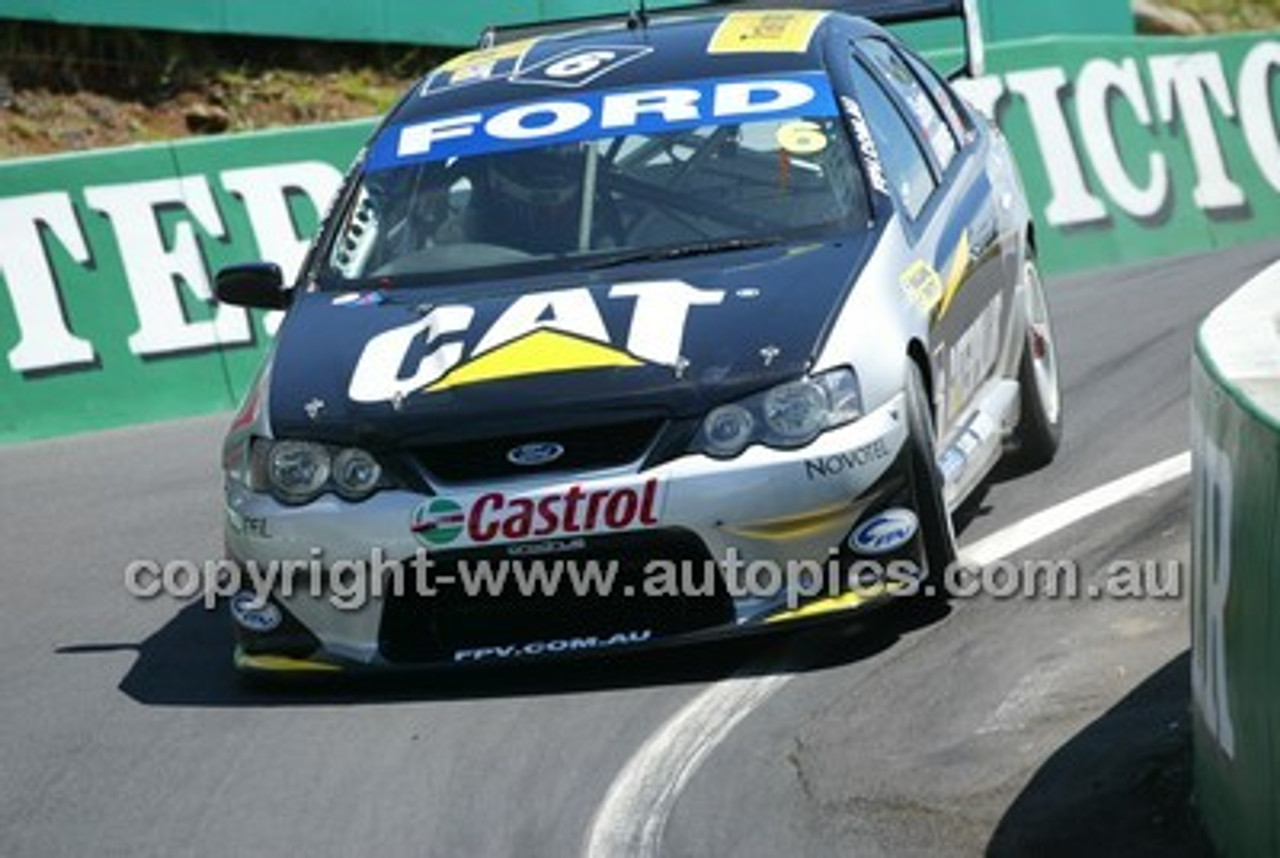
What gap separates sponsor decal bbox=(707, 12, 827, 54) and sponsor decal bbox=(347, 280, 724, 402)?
Answer: 4.77ft

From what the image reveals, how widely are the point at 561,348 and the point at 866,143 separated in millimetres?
1518

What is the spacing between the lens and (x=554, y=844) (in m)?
6.55

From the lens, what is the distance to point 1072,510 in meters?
9.62

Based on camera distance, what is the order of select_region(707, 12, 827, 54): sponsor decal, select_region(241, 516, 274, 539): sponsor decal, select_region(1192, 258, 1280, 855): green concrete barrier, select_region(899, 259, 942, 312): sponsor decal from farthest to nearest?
1. select_region(707, 12, 827, 54): sponsor decal
2. select_region(899, 259, 942, 312): sponsor decal
3. select_region(241, 516, 274, 539): sponsor decal
4. select_region(1192, 258, 1280, 855): green concrete barrier

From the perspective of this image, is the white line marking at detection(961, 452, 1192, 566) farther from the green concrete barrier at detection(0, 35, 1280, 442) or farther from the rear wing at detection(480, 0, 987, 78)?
the green concrete barrier at detection(0, 35, 1280, 442)

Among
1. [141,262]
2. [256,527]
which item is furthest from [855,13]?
[141,262]

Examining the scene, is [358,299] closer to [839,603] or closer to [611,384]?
[611,384]

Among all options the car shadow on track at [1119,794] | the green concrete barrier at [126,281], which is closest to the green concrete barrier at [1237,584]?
the car shadow on track at [1119,794]

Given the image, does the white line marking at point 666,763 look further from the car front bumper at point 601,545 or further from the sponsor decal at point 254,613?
the sponsor decal at point 254,613

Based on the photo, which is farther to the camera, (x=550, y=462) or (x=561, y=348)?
(x=561, y=348)

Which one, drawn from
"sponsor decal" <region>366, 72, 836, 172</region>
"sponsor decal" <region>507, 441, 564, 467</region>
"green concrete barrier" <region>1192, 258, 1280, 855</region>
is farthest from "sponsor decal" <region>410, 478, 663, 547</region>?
"green concrete barrier" <region>1192, 258, 1280, 855</region>

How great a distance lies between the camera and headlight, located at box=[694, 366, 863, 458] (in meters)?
7.71

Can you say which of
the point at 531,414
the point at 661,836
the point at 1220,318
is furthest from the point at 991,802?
the point at 531,414

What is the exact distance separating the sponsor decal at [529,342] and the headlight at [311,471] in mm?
176
